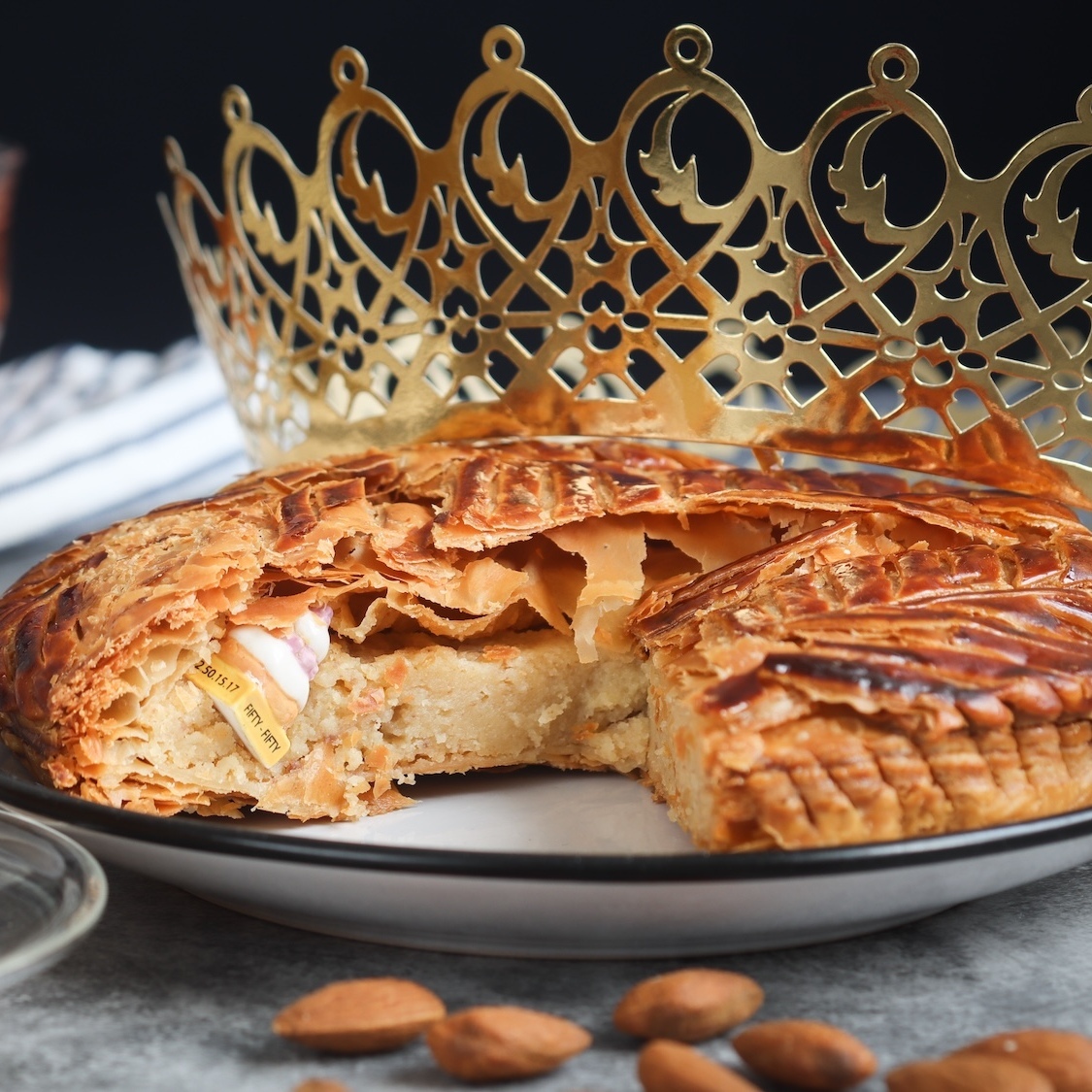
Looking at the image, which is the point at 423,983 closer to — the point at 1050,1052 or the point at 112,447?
the point at 1050,1052

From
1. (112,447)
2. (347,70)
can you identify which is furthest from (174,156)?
(112,447)

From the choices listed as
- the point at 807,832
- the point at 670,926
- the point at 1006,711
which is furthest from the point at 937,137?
the point at 670,926

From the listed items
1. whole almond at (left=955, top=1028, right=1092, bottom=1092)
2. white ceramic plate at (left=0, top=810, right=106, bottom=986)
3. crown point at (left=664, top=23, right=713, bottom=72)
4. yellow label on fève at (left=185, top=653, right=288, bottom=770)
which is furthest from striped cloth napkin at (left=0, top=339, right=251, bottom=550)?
whole almond at (left=955, top=1028, right=1092, bottom=1092)

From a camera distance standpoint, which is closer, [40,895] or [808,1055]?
[808,1055]

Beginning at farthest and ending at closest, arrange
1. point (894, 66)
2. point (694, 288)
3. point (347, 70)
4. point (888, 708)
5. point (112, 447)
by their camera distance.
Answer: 1. point (112, 447)
2. point (347, 70)
3. point (694, 288)
4. point (894, 66)
5. point (888, 708)

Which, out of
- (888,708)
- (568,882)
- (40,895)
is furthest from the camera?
(888,708)

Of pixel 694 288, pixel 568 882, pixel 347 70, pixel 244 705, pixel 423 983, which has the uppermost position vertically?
pixel 347 70

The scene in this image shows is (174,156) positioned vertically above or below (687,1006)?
above

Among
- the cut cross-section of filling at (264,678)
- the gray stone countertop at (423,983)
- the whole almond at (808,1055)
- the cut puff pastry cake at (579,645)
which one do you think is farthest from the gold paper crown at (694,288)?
the whole almond at (808,1055)
